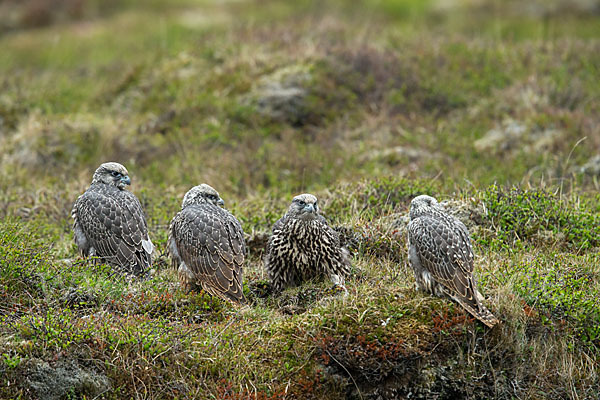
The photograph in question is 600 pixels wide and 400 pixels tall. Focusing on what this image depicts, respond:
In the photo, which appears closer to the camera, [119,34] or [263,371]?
[263,371]

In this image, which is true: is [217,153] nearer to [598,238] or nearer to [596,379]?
[598,238]

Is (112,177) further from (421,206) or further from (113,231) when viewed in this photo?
(421,206)

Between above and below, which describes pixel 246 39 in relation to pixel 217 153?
above

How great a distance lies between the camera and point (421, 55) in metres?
15.4

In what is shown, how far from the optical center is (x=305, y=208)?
7352 millimetres

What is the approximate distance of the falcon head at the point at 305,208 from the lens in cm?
736

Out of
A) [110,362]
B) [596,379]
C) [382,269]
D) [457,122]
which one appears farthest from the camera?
[457,122]

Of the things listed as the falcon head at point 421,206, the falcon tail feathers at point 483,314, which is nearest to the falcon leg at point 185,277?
the falcon head at point 421,206

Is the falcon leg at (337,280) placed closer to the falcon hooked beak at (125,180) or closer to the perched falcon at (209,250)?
the perched falcon at (209,250)

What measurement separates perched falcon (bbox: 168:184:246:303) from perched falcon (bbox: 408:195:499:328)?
6.56 feet

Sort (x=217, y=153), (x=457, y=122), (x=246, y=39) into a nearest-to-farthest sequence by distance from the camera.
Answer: (x=217, y=153), (x=457, y=122), (x=246, y=39)

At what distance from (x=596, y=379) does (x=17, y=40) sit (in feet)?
65.4

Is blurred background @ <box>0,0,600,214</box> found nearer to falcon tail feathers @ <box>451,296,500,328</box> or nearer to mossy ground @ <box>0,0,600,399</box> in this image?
mossy ground @ <box>0,0,600,399</box>

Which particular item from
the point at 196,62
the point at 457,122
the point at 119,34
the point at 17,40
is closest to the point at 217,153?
the point at 196,62
